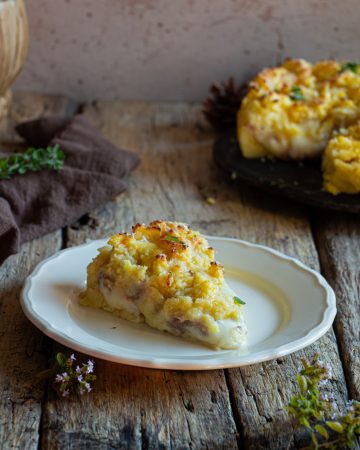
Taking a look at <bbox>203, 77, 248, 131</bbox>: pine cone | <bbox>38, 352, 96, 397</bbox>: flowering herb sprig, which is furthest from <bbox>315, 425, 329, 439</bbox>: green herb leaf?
<bbox>203, 77, 248, 131</bbox>: pine cone

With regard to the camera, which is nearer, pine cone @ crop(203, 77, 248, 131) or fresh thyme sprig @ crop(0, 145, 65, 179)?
fresh thyme sprig @ crop(0, 145, 65, 179)

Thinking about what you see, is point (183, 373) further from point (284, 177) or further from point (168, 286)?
point (284, 177)

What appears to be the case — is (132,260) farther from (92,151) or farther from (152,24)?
(152,24)

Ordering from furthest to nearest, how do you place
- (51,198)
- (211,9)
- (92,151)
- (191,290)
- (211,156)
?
(211,9) → (211,156) → (92,151) → (51,198) → (191,290)

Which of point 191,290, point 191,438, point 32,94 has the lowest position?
point 32,94

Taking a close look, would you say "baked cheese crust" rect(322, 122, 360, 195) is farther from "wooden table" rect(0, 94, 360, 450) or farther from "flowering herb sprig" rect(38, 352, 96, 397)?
"flowering herb sprig" rect(38, 352, 96, 397)

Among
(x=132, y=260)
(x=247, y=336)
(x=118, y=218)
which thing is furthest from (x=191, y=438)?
(x=118, y=218)
